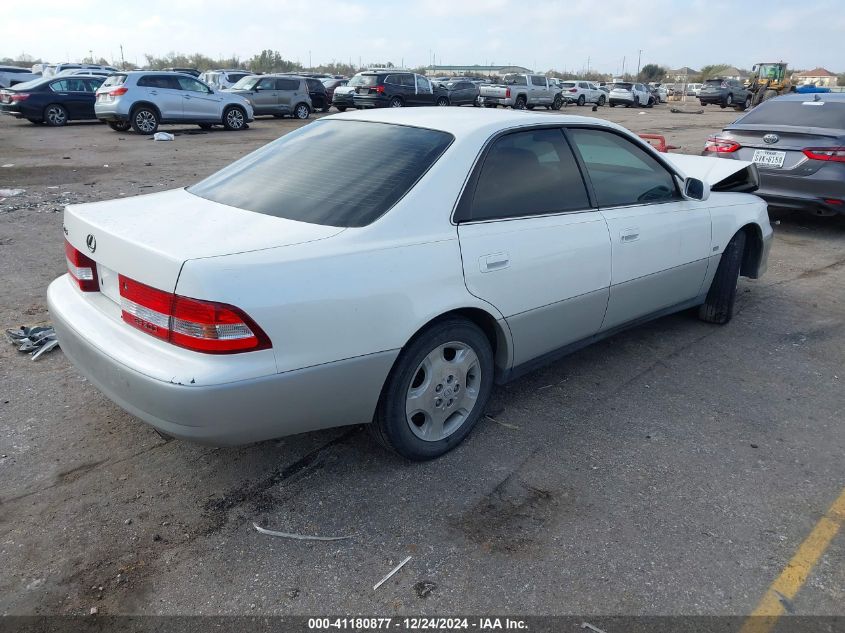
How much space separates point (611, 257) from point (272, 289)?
6.85 feet

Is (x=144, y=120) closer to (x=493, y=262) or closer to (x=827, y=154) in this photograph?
(x=827, y=154)

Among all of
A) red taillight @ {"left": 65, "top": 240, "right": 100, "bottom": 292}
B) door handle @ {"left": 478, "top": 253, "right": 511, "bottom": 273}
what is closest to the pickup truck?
door handle @ {"left": 478, "top": 253, "right": 511, "bottom": 273}

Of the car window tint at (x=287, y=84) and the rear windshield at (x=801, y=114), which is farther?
the car window tint at (x=287, y=84)

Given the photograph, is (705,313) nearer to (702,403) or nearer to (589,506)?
(702,403)

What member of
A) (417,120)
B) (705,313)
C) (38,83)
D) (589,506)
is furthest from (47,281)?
(38,83)

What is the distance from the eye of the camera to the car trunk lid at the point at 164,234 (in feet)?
8.41

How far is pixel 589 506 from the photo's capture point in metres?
2.95

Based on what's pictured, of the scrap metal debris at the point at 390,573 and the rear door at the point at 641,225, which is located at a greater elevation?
the rear door at the point at 641,225

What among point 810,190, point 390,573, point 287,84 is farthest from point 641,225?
point 287,84

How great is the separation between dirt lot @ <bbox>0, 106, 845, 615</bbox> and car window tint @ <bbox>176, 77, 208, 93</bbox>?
1583cm

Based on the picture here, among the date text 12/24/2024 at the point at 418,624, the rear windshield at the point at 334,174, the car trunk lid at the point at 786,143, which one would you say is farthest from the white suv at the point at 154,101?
the date text 12/24/2024 at the point at 418,624

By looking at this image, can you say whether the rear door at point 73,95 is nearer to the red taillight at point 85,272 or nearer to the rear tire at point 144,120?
the rear tire at point 144,120

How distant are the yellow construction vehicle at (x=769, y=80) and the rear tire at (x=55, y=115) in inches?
1354

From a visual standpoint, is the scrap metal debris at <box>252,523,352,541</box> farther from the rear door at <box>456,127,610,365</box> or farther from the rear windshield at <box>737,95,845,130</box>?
the rear windshield at <box>737,95,845,130</box>
